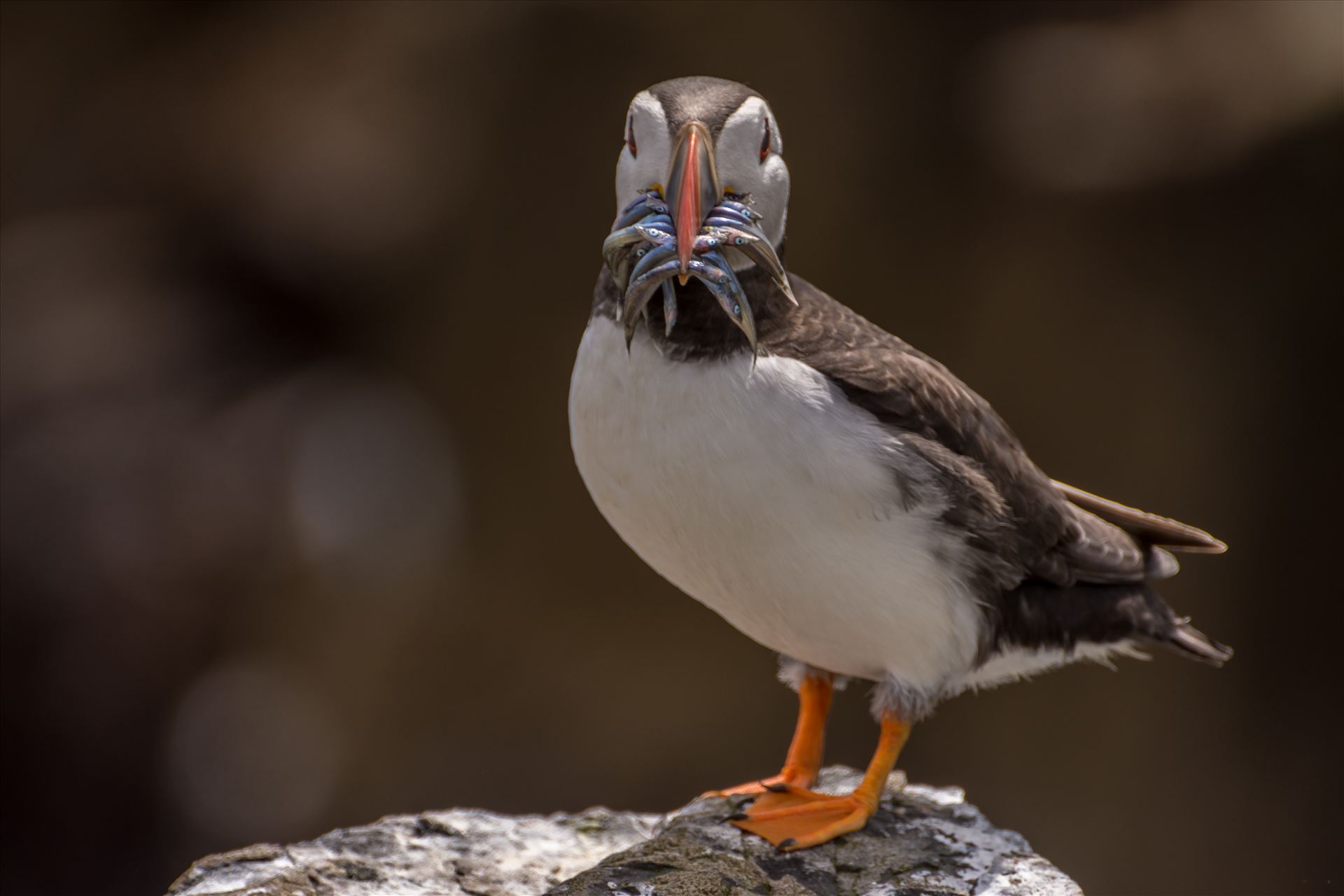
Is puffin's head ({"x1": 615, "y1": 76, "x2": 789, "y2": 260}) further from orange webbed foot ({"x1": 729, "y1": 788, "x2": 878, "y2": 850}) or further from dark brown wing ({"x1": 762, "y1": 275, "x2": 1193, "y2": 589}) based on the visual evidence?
orange webbed foot ({"x1": 729, "y1": 788, "x2": 878, "y2": 850})

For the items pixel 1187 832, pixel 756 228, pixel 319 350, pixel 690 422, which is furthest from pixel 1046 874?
pixel 319 350

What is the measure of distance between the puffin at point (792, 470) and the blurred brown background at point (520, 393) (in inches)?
124

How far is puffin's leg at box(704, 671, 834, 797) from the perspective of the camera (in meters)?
3.44

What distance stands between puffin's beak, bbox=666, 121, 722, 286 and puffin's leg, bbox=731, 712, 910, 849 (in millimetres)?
1350

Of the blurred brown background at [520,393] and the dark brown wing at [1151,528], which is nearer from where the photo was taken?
the dark brown wing at [1151,528]

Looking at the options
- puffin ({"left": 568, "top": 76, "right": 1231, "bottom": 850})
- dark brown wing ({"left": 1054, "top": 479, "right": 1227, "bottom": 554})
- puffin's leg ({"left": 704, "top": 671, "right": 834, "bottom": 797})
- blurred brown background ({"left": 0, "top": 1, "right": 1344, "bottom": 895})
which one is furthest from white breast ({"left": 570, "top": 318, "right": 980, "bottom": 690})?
blurred brown background ({"left": 0, "top": 1, "right": 1344, "bottom": 895})

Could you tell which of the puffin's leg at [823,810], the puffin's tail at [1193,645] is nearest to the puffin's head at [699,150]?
the puffin's leg at [823,810]

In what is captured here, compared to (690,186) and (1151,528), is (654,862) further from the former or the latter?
(1151,528)

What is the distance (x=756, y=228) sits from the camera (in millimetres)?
2672

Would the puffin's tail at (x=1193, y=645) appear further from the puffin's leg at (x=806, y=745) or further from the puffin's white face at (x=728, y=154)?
the puffin's white face at (x=728, y=154)

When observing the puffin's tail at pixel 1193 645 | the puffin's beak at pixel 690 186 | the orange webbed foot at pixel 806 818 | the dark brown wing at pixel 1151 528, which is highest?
the puffin's beak at pixel 690 186

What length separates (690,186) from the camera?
2541mm

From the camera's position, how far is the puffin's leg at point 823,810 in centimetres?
314

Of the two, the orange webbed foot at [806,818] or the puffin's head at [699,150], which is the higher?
the puffin's head at [699,150]
